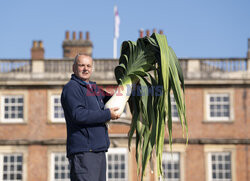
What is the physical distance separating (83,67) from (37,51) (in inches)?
812

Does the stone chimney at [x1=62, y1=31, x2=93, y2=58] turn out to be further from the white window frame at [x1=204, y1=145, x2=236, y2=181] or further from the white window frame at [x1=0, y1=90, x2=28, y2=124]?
the white window frame at [x1=204, y1=145, x2=236, y2=181]

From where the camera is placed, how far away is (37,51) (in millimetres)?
24234

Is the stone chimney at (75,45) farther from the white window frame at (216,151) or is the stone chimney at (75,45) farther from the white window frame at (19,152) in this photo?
the white window frame at (216,151)

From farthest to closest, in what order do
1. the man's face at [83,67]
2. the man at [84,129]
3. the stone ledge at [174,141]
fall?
1. the stone ledge at [174,141]
2. the man's face at [83,67]
3. the man at [84,129]

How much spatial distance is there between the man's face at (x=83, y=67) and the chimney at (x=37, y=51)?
19959mm

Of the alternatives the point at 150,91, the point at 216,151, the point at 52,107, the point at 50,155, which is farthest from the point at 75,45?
the point at 150,91

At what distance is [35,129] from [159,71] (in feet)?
60.1

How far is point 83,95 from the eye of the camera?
3994 millimetres

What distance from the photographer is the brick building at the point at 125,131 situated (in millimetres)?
21578

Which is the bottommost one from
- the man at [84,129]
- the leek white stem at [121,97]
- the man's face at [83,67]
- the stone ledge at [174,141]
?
the stone ledge at [174,141]

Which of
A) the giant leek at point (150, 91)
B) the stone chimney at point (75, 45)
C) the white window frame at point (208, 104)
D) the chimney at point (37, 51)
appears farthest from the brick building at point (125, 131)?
the giant leek at point (150, 91)

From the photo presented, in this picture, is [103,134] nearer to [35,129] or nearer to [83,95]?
[83,95]

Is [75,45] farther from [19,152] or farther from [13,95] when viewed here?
[19,152]

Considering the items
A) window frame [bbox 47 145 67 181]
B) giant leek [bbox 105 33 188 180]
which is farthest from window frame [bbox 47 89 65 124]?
giant leek [bbox 105 33 188 180]
